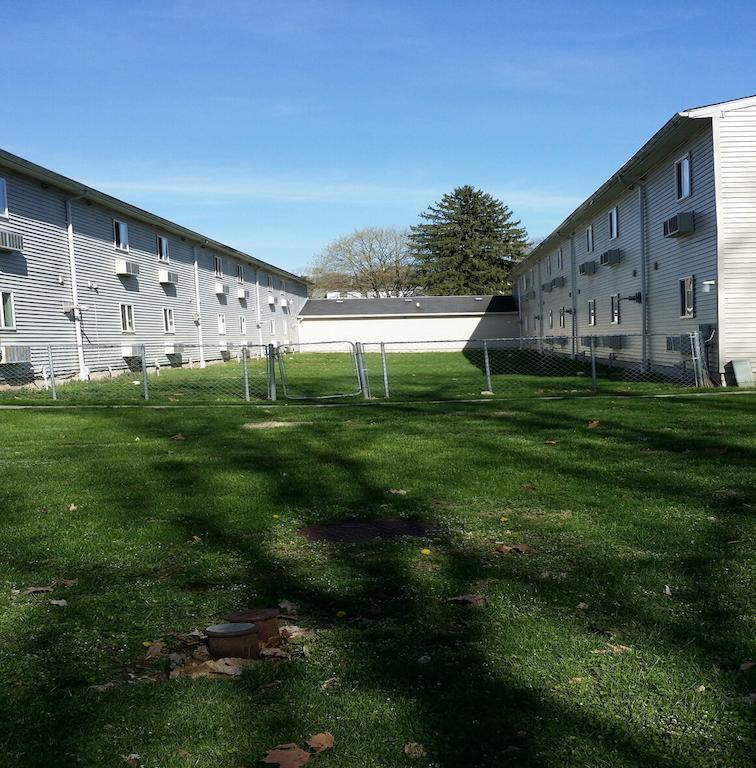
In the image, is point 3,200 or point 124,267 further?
point 124,267

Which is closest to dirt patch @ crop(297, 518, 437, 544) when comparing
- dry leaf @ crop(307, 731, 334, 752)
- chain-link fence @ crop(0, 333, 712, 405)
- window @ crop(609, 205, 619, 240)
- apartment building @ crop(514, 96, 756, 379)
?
dry leaf @ crop(307, 731, 334, 752)

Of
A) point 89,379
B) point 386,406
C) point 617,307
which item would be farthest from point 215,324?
point 386,406

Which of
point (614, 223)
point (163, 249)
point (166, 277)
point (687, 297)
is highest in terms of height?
point (163, 249)

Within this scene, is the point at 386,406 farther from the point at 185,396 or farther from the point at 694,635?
the point at 694,635

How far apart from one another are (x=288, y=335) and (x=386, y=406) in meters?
40.5

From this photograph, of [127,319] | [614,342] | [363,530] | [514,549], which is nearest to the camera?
[514,549]

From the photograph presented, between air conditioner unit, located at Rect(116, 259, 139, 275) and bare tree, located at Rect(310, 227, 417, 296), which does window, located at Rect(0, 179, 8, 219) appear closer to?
air conditioner unit, located at Rect(116, 259, 139, 275)

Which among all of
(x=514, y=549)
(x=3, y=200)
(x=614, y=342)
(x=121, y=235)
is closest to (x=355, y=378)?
(x=614, y=342)

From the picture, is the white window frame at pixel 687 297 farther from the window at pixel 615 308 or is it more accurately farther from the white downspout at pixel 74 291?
the white downspout at pixel 74 291

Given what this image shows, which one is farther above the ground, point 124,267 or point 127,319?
point 124,267

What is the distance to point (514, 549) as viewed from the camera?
15.9 feet

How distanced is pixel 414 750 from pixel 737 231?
1620 centimetres

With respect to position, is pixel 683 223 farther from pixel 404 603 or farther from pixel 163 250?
pixel 163 250

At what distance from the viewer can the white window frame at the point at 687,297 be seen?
17.6 m
